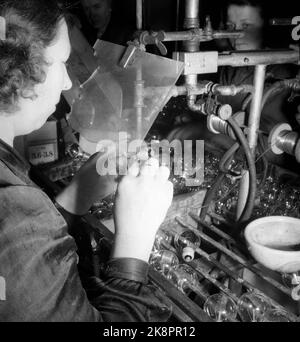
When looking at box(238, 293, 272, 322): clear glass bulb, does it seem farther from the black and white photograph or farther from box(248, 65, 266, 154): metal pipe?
box(248, 65, 266, 154): metal pipe

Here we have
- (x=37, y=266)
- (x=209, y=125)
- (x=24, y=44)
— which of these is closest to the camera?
(x=37, y=266)

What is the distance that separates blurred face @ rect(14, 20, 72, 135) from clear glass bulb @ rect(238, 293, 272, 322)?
1111 millimetres

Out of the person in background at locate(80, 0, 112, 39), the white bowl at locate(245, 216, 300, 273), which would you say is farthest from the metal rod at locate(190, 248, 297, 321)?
the person in background at locate(80, 0, 112, 39)

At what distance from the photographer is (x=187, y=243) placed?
1.80 metres

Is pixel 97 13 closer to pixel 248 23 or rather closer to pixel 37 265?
pixel 248 23

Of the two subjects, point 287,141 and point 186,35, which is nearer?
point 186,35

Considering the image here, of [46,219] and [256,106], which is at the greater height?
[256,106]

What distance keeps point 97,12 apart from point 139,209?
12.4 feet

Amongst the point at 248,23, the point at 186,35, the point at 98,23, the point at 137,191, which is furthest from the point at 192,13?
the point at 98,23

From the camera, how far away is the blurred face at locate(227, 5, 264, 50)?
3.40 metres

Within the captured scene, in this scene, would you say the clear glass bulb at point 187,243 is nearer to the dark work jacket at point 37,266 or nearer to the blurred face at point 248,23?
the dark work jacket at point 37,266

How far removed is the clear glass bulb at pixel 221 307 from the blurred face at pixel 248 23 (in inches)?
107

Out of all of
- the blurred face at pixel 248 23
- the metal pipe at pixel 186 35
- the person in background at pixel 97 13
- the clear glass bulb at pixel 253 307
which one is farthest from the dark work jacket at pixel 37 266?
the person in background at pixel 97 13

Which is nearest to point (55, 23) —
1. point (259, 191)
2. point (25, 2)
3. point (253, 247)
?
point (25, 2)
